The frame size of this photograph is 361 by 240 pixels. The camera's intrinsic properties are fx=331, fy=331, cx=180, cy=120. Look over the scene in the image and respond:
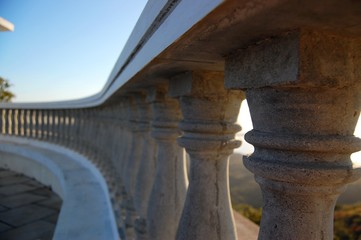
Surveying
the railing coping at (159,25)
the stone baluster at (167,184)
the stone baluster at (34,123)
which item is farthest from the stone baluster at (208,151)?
the stone baluster at (34,123)

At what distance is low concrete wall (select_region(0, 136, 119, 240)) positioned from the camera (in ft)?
11.2

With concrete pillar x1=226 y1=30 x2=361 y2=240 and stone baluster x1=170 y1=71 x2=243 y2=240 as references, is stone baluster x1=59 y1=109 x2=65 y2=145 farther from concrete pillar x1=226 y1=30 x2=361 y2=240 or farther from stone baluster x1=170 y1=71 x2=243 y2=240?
concrete pillar x1=226 y1=30 x2=361 y2=240

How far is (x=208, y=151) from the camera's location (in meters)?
1.63

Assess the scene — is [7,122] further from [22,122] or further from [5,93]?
[5,93]

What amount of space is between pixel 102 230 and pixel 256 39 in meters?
2.95

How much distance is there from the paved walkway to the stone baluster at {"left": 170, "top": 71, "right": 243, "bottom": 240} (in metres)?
3.23

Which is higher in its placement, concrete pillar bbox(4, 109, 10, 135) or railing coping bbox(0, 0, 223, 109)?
railing coping bbox(0, 0, 223, 109)

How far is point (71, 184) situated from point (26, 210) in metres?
0.81

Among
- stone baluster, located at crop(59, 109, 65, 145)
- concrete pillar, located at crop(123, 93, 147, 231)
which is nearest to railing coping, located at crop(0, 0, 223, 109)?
concrete pillar, located at crop(123, 93, 147, 231)

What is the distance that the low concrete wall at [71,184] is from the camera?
341cm

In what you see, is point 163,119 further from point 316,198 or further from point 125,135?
point 125,135

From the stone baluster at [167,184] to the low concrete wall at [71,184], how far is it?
1229 millimetres

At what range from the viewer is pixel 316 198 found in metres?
0.98

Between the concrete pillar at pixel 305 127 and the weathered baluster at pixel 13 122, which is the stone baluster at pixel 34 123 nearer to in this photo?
the weathered baluster at pixel 13 122
